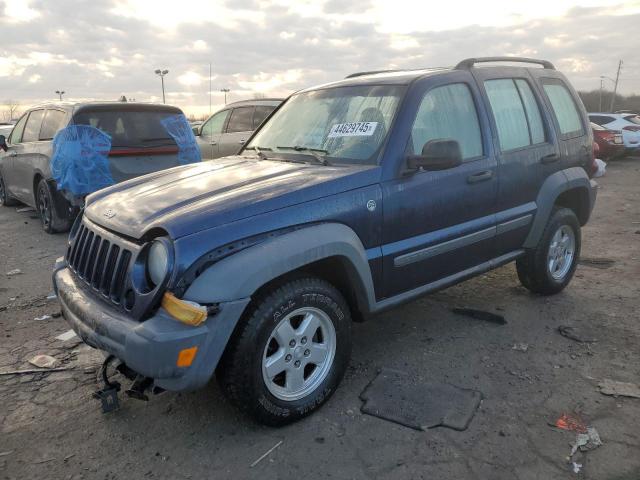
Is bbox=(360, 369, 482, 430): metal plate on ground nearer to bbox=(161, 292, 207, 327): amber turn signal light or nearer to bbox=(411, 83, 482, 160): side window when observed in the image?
bbox=(161, 292, 207, 327): amber turn signal light

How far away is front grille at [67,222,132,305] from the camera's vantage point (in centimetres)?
275

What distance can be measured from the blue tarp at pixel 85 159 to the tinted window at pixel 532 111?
497cm

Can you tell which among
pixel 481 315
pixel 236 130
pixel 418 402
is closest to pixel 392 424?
pixel 418 402

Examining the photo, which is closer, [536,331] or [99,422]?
[99,422]

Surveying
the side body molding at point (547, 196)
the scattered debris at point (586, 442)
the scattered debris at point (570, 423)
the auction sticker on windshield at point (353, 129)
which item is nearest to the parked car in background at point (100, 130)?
the auction sticker on windshield at point (353, 129)

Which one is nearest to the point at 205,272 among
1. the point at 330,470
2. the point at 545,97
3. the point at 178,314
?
the point at 178,314

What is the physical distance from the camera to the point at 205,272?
2.51 metres

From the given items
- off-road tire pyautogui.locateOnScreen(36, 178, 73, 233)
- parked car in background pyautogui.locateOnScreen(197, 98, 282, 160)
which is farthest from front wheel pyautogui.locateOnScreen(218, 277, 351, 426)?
parked car in background pyautogui.locateOnScreen(197, 98, 282, 160)

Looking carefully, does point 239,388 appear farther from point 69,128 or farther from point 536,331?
point 69,128

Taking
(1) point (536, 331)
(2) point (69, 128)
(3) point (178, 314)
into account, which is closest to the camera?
(3) point (178, 314)

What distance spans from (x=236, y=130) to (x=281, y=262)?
8571mm

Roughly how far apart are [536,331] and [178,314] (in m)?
2.90

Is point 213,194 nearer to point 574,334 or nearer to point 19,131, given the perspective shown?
point 574,334

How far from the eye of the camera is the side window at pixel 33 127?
7.88 meters
